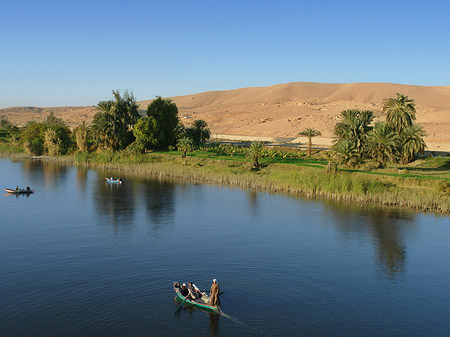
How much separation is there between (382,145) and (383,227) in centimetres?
2840

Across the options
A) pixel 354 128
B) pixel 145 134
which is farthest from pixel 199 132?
pixel 354 128

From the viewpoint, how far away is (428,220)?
50.1 m

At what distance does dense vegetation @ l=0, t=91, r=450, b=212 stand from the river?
21.7 feet

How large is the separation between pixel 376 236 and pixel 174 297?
22.5 meters

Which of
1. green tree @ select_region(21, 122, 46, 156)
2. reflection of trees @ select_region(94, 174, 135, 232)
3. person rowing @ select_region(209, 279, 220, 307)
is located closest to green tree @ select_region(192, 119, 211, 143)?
reflection of trees @ select_region(94, 174, 135, 232)

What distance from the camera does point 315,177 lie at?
220 ft

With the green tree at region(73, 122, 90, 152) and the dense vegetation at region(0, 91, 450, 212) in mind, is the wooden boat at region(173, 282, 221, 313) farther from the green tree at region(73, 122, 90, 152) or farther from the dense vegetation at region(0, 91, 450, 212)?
the green tree at region(73, 122, 90, 152)

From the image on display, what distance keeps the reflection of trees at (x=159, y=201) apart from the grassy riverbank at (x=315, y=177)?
26.5ft

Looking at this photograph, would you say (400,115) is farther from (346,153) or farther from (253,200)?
(253,200)

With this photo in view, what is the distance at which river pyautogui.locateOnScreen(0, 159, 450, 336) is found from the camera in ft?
84.4

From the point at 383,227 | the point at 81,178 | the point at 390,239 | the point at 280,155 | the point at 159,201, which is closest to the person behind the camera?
the point at 390,239

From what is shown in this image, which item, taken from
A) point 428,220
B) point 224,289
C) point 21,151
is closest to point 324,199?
point 428,220

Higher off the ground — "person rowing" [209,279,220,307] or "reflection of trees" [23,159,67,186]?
"reflection of trees" [23,159,67,186]

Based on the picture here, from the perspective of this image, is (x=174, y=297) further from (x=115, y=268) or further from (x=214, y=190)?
(x=214, y=190)
